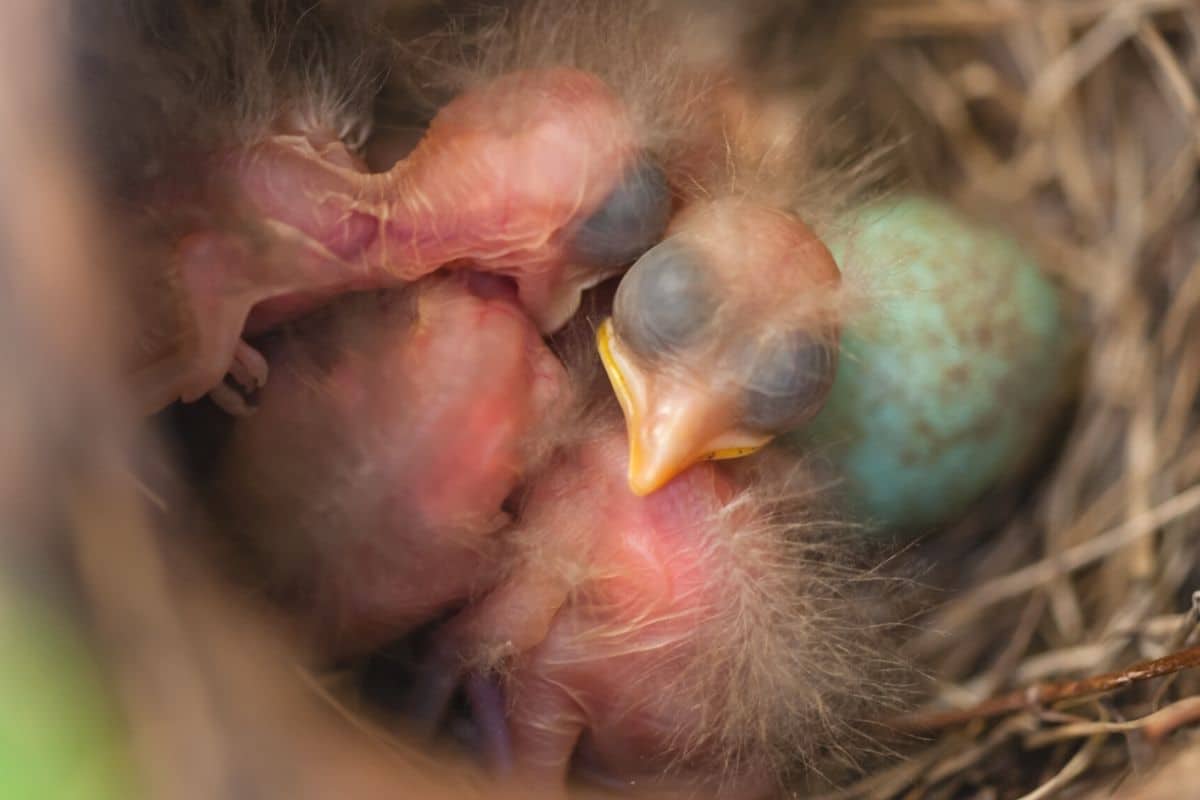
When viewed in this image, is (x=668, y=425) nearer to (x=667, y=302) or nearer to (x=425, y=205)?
(x=667, y=302)

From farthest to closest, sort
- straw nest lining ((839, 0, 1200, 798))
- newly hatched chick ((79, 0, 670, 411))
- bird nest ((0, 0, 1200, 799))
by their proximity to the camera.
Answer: straw nest lining ((839, 0, 1200, 798)) < newly hatched chick ((79, 0, 670, 411)) < bird nest ((0, 0, 1200, 799))

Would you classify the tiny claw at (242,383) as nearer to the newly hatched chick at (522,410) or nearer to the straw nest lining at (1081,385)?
the newly hatched chick at (522,410)

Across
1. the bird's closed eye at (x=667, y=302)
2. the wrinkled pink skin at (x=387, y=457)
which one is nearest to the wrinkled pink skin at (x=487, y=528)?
the wrinkled pink skin at (x=387, y=457)

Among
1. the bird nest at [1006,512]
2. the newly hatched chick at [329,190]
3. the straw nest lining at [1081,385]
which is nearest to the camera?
the bird nest at [1006,512]

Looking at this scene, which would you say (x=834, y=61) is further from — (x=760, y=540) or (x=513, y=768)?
(x=513, y=768)

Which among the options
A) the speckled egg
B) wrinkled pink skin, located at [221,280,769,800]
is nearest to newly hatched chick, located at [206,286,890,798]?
wrinkled pink skin, located at [221,280,769,800]

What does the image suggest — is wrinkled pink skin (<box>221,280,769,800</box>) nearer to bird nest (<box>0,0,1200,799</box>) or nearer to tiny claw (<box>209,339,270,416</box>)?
tiny claw (<box>209,339,270,416</box>)
